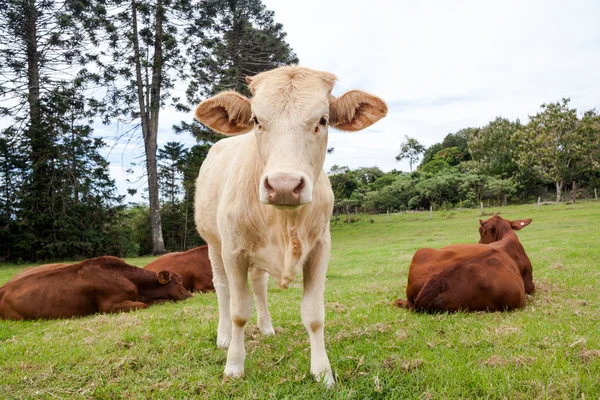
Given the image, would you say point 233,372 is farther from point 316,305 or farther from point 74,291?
point 74,291

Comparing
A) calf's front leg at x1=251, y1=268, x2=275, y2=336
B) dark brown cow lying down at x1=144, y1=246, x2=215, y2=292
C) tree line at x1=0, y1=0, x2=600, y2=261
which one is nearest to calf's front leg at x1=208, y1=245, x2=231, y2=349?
calf's front leg at x1=251, y1=268, x2=275, y2=336

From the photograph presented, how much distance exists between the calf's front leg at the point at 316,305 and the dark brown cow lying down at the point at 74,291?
3.67 m

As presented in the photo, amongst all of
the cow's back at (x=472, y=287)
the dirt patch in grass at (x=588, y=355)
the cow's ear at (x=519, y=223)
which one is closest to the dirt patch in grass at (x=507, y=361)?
the dirt patch in grass at (x=588, y=355)

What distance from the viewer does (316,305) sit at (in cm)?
331

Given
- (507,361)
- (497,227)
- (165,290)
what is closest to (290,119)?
(507,361)

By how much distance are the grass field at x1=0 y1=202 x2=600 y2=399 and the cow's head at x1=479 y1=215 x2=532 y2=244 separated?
159 cm

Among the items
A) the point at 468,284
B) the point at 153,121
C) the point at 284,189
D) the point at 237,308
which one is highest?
the point at 153,121

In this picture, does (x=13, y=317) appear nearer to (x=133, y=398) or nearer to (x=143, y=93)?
(x=133, y=398)

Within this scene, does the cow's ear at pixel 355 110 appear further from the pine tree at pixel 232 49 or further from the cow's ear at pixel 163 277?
the pine tree at pixel 232 49

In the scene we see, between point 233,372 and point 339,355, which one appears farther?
point 339,355

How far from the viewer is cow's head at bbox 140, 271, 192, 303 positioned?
6598mm

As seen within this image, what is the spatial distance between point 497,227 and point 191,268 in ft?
18.6

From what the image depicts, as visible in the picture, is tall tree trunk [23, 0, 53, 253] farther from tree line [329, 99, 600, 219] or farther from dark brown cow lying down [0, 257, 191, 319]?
tree line [329, 99, 600, 219]

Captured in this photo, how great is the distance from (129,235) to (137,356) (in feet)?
69.3
